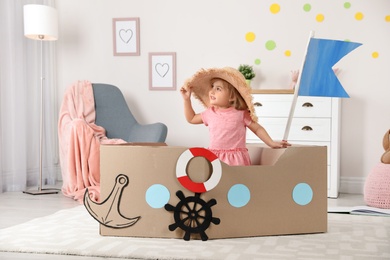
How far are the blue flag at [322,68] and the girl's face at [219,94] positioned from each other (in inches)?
15.1

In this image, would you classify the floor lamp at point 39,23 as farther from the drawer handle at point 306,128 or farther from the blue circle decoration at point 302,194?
the blue circle decoration at point 302,194

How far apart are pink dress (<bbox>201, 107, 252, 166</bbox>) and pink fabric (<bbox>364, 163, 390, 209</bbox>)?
3.48 feet

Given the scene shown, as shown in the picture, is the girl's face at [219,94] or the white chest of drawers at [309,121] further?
the white chest of drawers at [309,121]

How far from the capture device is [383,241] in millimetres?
2461

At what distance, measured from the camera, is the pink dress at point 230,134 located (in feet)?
9.28

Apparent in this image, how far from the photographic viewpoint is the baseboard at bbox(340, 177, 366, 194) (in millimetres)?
4199

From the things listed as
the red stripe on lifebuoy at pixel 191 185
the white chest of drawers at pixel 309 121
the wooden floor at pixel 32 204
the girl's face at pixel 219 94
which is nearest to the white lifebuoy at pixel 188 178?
the red stripe on lifebuoy at pixel 191 185

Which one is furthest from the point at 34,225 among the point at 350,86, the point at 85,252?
the point at 350,86

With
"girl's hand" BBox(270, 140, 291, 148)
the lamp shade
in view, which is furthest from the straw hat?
the lamp shade

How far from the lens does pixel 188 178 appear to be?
2393 mm

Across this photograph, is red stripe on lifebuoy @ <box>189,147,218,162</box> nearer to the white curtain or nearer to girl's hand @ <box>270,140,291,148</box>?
girl's hand @ <box>270,140,291,148</box>

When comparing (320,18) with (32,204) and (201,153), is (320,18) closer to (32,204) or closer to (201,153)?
(201,153)

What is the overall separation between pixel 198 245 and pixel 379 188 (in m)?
1.58

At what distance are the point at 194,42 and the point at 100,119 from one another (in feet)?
3.18
